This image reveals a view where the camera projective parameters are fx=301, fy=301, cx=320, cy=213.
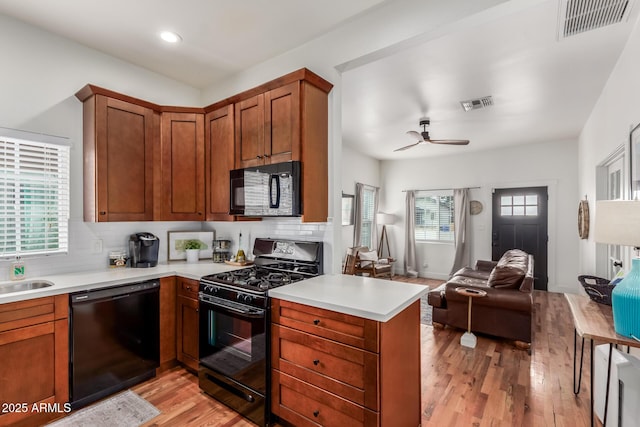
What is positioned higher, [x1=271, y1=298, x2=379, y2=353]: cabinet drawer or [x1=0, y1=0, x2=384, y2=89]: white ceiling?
[x1=0, y1=0, x2=384, y2=89]: white ceiling

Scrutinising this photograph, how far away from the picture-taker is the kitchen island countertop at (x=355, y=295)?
1598mm

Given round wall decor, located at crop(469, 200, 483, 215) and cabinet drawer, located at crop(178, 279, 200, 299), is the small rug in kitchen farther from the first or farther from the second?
round wall decor, located at crop(469, 200, 483, 215)

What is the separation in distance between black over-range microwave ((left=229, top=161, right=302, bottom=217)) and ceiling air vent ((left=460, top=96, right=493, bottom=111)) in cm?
271

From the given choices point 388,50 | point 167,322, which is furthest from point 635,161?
point 167,322

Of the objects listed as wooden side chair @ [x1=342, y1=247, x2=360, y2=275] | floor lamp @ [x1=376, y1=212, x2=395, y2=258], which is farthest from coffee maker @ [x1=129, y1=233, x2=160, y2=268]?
floor lamp @ [x1=376, y1=212, x2=395, y2=258]

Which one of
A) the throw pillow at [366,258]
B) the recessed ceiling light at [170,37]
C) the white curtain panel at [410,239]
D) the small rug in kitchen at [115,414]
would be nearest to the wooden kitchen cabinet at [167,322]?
the small rug in kitchen at [115,414]

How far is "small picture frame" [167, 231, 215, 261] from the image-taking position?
3240mm

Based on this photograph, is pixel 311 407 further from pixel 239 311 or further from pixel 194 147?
pixel 194 147

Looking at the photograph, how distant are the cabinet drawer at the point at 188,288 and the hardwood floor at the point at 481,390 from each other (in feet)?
2.39

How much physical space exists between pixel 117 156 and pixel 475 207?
6422 millimetres

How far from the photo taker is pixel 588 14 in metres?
2.17

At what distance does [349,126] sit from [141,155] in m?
3.08

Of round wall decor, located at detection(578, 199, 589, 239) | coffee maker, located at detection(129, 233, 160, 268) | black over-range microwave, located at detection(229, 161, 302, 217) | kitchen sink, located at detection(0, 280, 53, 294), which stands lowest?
kitchen sink, located at detection(0, 280, 53, 294)

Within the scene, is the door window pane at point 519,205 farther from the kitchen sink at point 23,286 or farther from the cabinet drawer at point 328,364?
the kitchen sink at point 23,286
